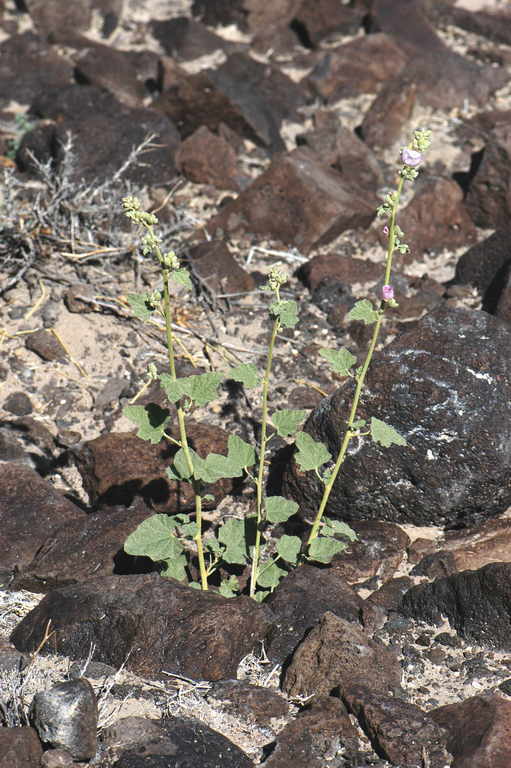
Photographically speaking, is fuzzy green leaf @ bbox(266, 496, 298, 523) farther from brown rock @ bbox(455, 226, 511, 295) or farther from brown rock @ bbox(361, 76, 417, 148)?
brown rock @ bbox(361, 76, 417, 148)

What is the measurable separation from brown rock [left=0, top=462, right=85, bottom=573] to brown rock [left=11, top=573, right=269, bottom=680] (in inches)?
22.0

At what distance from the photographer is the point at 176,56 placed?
382 inches

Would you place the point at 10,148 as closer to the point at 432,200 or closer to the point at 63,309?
the point at 63,309

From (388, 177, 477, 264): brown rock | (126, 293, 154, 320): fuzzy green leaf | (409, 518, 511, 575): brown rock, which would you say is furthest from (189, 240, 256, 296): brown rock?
(126, 293, 154, 320): fuzzy green leaf

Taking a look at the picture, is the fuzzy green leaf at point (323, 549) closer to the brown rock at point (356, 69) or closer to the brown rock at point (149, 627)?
the brown rock at point (149, 627)

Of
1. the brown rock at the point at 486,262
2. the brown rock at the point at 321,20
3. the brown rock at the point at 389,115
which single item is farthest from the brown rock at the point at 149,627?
the brown rock at the point at 321,20

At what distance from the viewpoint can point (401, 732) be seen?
10.7ft

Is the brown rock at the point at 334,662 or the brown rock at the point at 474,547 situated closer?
the brown rock at the point at 334,662

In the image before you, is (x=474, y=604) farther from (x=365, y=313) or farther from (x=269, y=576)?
(x=365, y=313)

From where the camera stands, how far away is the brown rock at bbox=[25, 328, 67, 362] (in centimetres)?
568

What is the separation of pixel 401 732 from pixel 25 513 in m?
1.96

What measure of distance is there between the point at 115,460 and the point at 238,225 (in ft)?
8.98

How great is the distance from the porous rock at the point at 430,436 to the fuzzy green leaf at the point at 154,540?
1.00 meters

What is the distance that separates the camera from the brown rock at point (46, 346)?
224 inches
